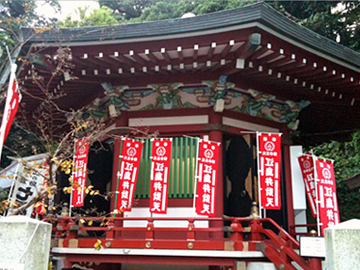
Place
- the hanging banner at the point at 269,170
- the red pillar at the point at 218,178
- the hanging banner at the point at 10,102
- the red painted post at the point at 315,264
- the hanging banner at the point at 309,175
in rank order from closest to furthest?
the hanging banner at the point at 10,102
the red painted post at the point at 315,264
the hanging banner at the point at 269,170
the red pillar at the point at 218,178
the hanging banner at the point at 309,175

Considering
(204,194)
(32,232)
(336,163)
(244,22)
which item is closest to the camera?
(32,232)

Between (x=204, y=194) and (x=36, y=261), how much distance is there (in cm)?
371

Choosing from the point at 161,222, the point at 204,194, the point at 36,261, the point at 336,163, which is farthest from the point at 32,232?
the point at 336,163

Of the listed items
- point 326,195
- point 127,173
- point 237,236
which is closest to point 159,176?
point 127,173

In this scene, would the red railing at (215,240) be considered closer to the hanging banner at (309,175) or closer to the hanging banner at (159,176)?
the hanging banner at (159,176)

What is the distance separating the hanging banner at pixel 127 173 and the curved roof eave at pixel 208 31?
1981mm

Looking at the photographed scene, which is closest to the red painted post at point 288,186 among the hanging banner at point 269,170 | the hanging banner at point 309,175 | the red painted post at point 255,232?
the hanging banner at point 309,175

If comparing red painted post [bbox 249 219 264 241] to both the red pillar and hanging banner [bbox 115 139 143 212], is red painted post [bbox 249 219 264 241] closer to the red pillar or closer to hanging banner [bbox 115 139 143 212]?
the red pillar

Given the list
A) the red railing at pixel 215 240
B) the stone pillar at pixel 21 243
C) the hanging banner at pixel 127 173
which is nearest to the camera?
the stone pillar at pixel 21 243

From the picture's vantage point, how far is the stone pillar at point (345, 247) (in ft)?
11.3

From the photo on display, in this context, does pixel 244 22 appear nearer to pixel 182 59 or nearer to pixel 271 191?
pixel 182 59

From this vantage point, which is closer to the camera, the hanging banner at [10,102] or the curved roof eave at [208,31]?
the hanging banner at [10,102]

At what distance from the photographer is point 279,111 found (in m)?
8.88

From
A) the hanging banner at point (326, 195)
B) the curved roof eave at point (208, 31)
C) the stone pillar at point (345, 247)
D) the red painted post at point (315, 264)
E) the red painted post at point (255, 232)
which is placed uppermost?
the curved roof eave at point (208, 31)
